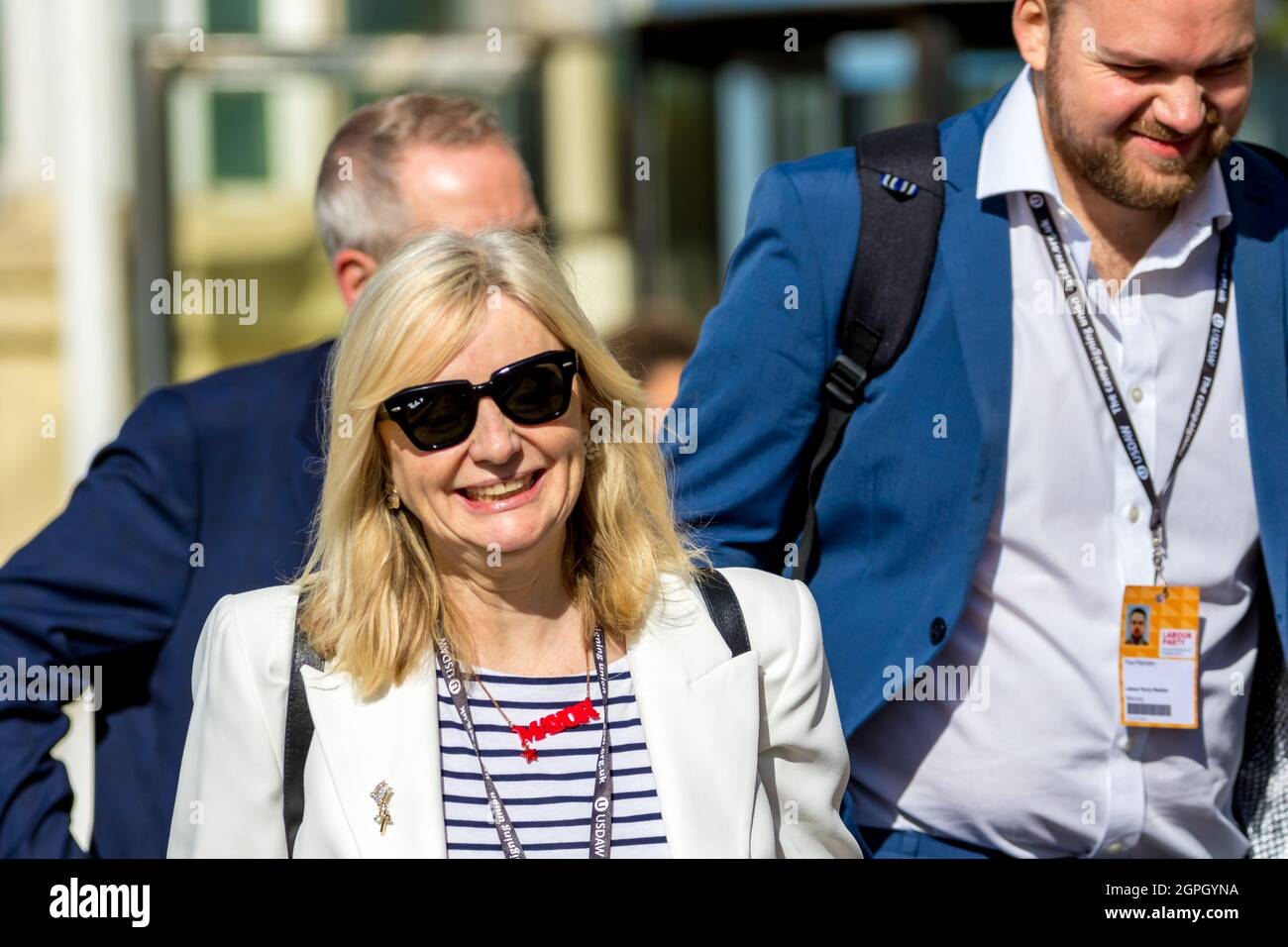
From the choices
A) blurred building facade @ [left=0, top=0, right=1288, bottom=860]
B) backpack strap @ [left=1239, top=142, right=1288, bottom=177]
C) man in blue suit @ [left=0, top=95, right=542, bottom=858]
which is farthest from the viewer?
blurred building facade @ [left=0, top=0, right=1288, bottom=860]

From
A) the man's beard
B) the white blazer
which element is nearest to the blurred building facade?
the white blazer

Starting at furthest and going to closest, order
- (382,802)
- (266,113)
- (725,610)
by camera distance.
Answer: (266,113) < (725,610) < (382,802)

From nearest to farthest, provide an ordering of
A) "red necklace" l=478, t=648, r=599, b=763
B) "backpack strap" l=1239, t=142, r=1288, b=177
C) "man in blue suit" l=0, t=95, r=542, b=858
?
"red necklace" l=478, t=648, r=599, b=763 < "man in blue suit" l=0, t=95, r=542, b=858 < "backpack strap" l=1239, t=142, r=1288, b=177

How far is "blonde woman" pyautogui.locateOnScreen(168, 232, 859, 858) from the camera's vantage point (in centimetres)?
233

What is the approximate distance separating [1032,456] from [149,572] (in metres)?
1.51

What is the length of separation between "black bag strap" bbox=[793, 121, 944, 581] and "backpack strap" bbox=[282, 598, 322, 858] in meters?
0.84

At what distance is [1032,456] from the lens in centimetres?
266

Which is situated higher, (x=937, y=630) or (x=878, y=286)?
(x=878, y=286)

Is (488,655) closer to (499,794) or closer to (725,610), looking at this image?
(499,794)

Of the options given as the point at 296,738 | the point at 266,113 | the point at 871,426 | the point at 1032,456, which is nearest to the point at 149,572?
the point at 296,738

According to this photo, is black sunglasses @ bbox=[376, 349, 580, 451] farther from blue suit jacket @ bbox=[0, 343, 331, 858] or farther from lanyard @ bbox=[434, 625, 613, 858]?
blue suit jacket @ bbox=[0, 343, 331, 858]
